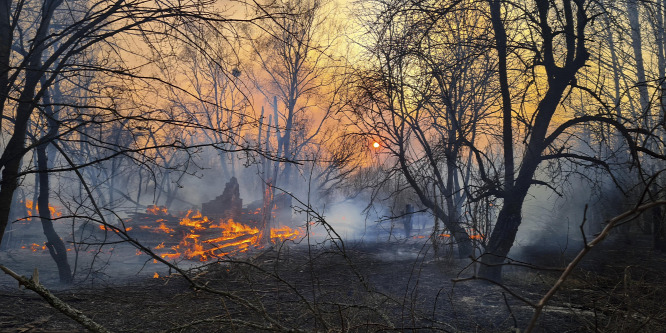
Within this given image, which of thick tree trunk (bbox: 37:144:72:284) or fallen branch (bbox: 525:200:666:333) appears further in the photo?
thick tree trunk (bbox: 37:144:72:284)

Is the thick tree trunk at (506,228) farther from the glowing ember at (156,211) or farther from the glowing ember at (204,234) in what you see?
the glowing ember at (156,211)

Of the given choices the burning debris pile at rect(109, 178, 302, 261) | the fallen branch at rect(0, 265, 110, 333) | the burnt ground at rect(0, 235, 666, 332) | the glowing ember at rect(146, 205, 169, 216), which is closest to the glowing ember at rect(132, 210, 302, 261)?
the burning debris pile at rect(109, 178, 302, 261)

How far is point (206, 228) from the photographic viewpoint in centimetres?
1717

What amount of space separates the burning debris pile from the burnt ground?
278 inches

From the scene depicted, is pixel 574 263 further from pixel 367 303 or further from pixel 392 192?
pixel 392 192

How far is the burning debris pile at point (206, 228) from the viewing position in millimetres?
15930

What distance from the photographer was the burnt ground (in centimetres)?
363

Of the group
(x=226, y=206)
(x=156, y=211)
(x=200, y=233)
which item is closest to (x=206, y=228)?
(x=200, y=233)

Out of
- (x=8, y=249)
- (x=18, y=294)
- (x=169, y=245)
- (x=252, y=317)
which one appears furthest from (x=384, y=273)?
(x=8, y=249)

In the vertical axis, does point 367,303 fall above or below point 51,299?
below

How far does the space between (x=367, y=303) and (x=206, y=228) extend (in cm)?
1356

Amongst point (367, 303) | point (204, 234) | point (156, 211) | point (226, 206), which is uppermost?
point (226, 206)

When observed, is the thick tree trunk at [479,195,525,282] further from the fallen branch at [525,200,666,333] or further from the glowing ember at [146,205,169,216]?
the glowing ember at [146,205,169,216]

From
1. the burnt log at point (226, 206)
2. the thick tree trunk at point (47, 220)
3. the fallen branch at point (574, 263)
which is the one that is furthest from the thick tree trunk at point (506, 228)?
the burnt log at point (226, 206)
